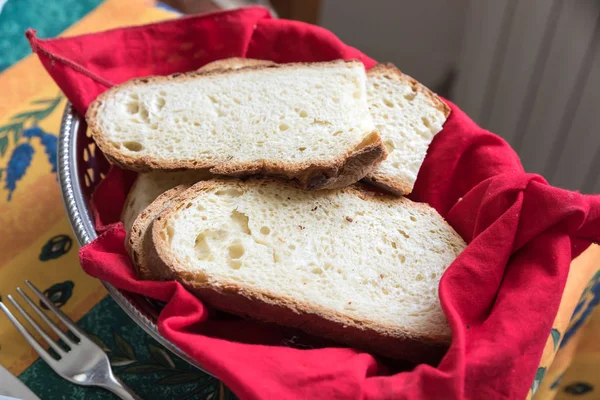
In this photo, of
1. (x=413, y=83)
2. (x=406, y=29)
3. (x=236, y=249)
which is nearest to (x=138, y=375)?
(x=236, y=249)

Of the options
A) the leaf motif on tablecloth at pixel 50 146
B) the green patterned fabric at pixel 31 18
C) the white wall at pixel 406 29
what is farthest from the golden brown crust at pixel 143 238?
the white wall at pixel 406 29

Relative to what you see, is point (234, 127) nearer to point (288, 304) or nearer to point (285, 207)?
point (285, 207)

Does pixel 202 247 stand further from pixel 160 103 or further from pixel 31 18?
pixel 31 18

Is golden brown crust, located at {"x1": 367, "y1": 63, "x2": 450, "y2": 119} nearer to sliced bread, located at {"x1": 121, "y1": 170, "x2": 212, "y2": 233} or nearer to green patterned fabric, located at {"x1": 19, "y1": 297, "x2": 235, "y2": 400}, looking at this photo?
sliced bread, located at {"x1": 121, "y1": 170, "x2": 212, "y2": 233}

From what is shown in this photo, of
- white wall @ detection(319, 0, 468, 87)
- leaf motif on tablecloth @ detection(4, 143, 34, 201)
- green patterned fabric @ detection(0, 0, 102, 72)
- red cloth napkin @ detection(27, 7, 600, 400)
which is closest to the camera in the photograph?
red cloth napkin @ detection(27, 7, 600, 400)

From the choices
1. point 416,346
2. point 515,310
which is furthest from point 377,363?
point 515,310

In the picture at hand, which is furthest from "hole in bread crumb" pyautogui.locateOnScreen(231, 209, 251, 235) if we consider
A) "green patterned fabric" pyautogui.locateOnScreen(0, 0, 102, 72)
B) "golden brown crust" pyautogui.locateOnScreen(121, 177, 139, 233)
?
"green patterned fabric" pyautogui.locateOnScreen(0, 0, 102, 72)
